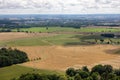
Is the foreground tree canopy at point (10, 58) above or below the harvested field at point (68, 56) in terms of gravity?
above

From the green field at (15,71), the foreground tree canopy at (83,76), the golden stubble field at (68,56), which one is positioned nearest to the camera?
the foreground tree canopy at (83,76)

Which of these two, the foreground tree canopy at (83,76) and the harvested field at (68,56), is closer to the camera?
the foreground tree canopy at (83,76)

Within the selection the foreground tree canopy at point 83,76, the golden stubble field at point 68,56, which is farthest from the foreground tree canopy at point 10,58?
the foreground tree canopy at point 83,76

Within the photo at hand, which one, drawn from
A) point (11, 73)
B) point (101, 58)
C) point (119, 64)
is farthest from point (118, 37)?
point (11, 73)

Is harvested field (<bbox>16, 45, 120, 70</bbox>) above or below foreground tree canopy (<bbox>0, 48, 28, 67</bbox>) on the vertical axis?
below

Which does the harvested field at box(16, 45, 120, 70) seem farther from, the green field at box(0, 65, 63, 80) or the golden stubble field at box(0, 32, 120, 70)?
the green field at box(0, 65, 63, 80)

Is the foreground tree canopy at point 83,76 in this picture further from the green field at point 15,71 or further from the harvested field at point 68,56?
the harvested field at point 68,56

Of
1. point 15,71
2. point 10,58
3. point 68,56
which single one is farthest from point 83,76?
point 68,56

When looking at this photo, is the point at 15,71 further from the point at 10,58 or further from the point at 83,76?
the point at 83,76

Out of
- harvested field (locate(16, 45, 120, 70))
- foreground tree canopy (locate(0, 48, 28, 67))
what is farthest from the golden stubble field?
foreground tree canopy (locate(0, 48, 28, 67))
